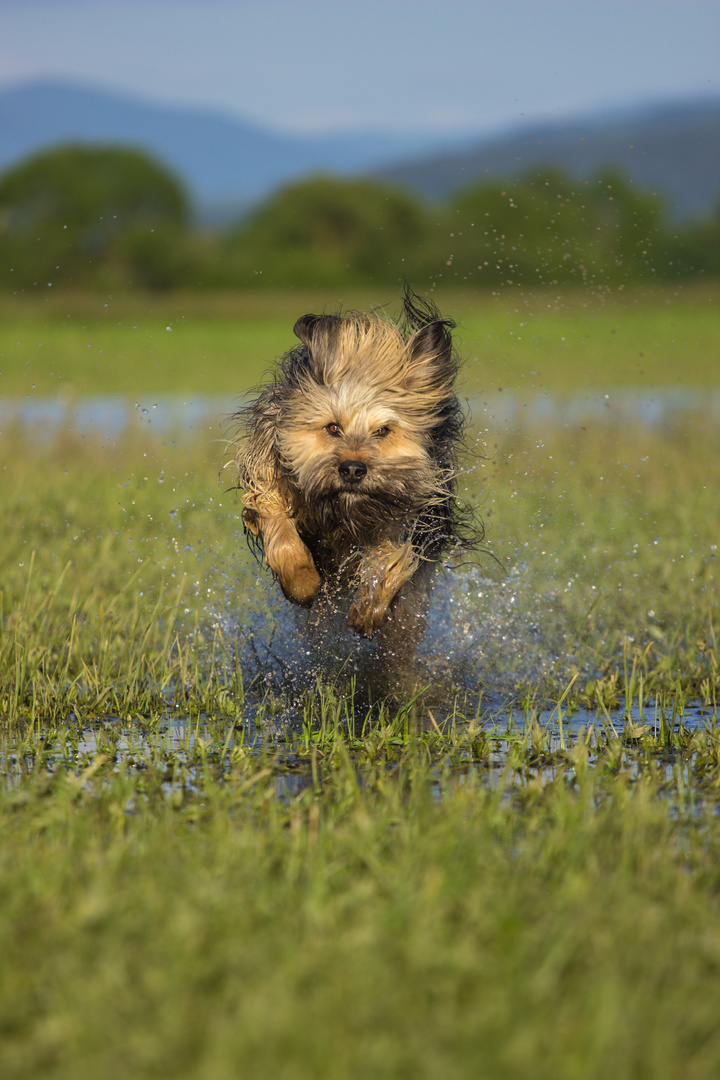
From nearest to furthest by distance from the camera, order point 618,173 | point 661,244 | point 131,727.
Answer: point 131,727, point 661,244, point 618,173

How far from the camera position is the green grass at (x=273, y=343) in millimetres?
18031

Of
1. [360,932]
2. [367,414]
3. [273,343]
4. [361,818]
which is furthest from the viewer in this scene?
[273,343]

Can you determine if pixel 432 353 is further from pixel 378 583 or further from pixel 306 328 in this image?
pixel 378 583

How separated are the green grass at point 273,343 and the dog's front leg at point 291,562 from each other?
8.04ft

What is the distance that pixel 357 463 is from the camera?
450 centimetres

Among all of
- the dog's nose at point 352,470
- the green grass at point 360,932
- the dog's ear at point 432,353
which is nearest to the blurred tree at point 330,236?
the dog's ear at point 432,353

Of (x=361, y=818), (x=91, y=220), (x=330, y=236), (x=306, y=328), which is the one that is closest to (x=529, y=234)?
(x=330, y=236)

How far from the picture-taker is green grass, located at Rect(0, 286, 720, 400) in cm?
1803

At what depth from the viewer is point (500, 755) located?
4070 mm

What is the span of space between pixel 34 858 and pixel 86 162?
57814 mm

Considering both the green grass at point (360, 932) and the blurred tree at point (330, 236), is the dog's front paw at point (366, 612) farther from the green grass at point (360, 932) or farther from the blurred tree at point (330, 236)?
the blurred tree at point (330, 236)

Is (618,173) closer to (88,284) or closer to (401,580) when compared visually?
(88,284)

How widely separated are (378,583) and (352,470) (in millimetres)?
509

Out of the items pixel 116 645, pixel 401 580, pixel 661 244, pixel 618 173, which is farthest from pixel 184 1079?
pixel 618 173
